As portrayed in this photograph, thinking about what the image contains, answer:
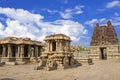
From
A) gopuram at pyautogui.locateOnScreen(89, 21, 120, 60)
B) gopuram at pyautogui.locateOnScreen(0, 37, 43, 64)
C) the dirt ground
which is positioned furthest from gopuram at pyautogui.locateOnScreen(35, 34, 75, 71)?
gopuram at pyautogui.locateOnScreen(89, 21, 120, 60)

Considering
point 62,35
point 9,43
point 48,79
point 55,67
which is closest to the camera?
point 48,79

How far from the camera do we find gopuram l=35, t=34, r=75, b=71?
23.6 metres

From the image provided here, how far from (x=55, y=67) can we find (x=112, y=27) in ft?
76.3

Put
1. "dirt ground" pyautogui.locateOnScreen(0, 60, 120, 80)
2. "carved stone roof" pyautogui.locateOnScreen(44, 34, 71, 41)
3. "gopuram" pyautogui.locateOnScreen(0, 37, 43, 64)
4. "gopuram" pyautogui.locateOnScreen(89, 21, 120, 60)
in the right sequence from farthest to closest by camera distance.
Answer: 1. "gopuram" pyautogui.locateOnScreen(89, 21, 120, 60)
2. "gopuram" pyautogui.locateOnScreen(0, 37, 43, 64)
3. "carved stone roof" pyautogui.locateOnScreen(44, 34, 71, 41)
4. "dirt ground" pyautogui.locateOnScreen(0, 60, 120, 80)

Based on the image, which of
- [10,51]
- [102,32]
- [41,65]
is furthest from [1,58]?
[102,32]

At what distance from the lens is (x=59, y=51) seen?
25203mm

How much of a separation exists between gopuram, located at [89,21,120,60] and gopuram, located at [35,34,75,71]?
15.9 meters

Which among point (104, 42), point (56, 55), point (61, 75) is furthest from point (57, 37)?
point (104, 42)

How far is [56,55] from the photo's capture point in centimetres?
2445

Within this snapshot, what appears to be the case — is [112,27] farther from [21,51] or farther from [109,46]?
[21,51]

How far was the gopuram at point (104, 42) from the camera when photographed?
40.8 meters

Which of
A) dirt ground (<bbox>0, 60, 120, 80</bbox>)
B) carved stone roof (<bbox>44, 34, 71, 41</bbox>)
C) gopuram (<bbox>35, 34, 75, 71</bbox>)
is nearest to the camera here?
dirt ground (<bbox>0, 60, 120, 80</bbox>)

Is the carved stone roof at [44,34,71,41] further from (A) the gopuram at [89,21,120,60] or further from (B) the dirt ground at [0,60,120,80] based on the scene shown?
(A) the gopuram at [89,21,120,60]

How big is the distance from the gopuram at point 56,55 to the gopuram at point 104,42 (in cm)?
1586
